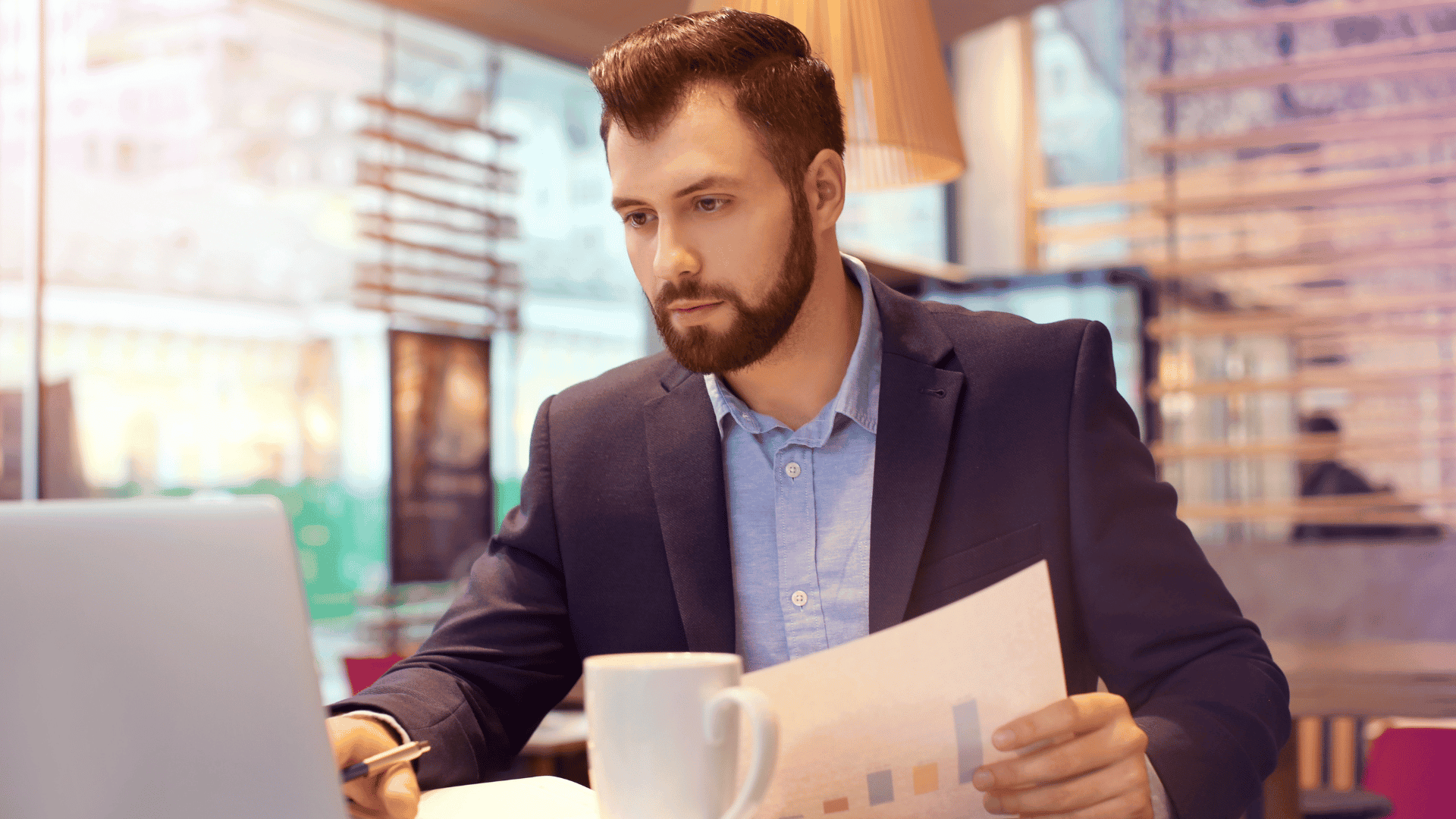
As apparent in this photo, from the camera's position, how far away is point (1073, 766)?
2.77 ft

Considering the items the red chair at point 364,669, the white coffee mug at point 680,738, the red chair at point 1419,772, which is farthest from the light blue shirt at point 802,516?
the red chair at point 364,669

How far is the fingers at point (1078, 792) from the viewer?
33.0 inches

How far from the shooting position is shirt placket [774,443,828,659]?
1.31 m

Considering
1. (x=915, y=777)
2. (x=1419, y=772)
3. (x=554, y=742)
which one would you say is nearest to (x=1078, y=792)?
A: (x=915, y=777)

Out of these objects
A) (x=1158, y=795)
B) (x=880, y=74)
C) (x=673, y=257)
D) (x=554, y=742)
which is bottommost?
(x=554, y=742)

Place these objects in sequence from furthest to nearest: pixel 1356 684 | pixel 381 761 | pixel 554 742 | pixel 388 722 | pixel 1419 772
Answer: pixel 554 742 < pixel 1419 772 < pixel 1356 684 < pixel 388 722 < pixel 381 761

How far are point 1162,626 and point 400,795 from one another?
715 mm

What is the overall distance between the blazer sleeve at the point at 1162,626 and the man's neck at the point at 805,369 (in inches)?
11.0

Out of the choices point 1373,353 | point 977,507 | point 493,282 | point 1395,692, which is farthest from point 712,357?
point 1373,353

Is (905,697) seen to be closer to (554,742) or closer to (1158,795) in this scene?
(1158,795)

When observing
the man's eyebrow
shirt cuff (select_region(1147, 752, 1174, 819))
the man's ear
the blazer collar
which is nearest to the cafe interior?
the man's ear

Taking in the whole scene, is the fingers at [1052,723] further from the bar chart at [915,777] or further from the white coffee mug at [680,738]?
the white coffee mug at [680,738]

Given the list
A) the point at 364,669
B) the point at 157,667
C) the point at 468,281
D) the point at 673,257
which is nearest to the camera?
the point at 157,667

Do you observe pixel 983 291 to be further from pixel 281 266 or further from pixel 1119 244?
pixel 281 266
